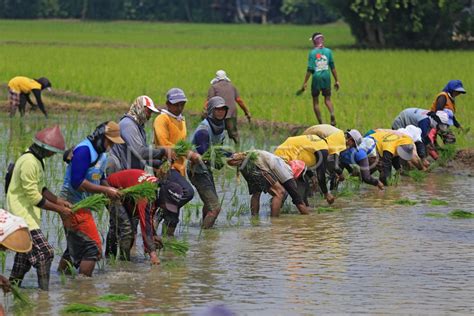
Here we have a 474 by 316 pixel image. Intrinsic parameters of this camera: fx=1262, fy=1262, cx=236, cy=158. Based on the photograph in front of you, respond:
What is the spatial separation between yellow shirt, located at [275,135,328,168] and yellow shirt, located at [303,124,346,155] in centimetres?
23

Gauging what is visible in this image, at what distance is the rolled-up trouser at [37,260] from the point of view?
824 cm

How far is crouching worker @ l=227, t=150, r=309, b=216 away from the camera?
460 inches

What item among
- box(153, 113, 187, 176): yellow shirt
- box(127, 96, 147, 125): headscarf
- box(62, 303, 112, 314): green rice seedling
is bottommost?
box(62, 303, 112, 314): green rice seedling

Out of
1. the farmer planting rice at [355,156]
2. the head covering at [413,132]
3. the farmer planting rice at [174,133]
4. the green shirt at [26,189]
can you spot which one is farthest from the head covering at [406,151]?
the green shirt at [26,189]

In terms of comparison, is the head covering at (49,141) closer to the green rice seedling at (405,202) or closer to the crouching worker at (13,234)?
the crouching worker at (13,234)

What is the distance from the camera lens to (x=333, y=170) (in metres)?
12.9

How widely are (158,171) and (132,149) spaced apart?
502 mm

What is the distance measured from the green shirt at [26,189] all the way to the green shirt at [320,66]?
10.7m

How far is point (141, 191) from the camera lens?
29.9ft

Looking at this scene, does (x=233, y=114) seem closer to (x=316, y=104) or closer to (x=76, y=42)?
(x=316, y=104)

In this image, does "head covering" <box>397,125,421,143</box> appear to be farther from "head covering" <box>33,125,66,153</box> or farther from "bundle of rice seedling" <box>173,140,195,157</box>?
"head covering" <box>33,125,66,153</box>

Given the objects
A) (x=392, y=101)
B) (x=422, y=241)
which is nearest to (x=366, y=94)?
(x=392, y=101)

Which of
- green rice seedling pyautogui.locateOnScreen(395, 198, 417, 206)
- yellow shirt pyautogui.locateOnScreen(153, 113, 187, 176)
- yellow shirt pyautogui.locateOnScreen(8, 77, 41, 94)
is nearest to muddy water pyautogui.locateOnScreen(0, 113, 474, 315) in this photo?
green rice seedling pyautogui.locateOnScreen(395, 198, 417, 206)

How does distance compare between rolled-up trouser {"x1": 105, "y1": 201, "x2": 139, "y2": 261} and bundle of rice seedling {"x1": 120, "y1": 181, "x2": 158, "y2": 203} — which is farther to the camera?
rolled-up trouser {"x1": 105, "y1": 201, "x2": 139, "y2": 261}
